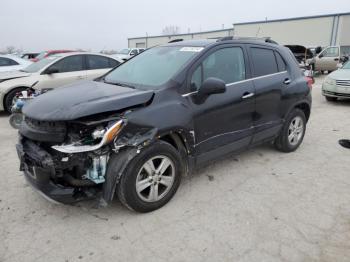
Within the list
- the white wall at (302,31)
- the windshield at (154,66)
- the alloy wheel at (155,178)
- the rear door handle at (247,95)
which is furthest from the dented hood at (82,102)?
the white wall at (302,31)

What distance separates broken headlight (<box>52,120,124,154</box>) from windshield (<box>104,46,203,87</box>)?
840 millimetres

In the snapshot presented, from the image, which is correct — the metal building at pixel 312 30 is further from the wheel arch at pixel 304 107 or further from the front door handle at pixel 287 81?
the front door handle at pixel 287 81

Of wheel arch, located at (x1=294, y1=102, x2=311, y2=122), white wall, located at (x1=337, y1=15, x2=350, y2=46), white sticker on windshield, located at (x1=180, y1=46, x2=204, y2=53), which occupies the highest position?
white wall, located at (x1=337, y1=15, x2=350, y2=46)

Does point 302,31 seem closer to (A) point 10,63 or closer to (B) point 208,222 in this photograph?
(A) point 10,63

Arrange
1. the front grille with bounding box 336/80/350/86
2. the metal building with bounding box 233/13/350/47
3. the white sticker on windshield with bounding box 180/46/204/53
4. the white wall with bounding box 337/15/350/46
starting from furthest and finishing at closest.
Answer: the metal building with bounding box 233/13/350/47 → the white wall with bounding box 337/15/350/46 → the front grille with bounding box 336/80/350/86 → the white sticker on windshield with bounding box 180/46/204/53

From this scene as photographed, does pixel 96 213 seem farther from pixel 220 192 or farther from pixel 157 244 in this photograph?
pixel 220 192

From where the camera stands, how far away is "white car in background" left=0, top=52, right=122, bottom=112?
768 cm

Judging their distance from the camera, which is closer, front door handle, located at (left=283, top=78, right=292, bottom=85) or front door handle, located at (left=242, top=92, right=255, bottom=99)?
front door handle, located at (left=242, top=92, right=255, bottom=99)

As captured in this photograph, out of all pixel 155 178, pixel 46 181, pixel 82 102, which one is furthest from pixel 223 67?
pixel 46 181

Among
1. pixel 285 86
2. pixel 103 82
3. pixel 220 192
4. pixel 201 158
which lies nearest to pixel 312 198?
pixel 220 192

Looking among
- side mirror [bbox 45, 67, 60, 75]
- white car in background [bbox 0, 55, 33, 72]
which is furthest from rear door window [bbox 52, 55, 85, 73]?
white car in background [bbox 0, 55, 33, 72]

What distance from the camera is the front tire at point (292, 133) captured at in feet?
15.5

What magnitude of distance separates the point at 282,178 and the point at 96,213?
243cm

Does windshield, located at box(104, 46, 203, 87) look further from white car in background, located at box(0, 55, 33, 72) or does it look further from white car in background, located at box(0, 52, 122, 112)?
white car in background, located at box(0, 55, 33, 72)
